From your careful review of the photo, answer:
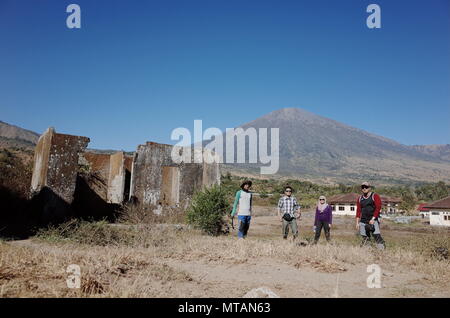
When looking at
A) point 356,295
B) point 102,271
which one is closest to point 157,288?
point 102,271

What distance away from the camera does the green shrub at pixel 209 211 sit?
11828mm

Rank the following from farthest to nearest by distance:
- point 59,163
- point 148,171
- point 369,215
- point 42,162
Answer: point 148,171 → point 42,162 → point 59,163 → point 369,215

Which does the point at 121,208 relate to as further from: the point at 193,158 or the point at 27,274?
the point at 27,274

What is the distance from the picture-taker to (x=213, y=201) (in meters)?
12.2

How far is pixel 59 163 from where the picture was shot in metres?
10.5

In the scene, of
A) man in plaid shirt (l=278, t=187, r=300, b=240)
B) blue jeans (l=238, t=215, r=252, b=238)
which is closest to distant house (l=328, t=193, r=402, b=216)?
man in plaid shirt (l=278, t=187, r=300, b=240)

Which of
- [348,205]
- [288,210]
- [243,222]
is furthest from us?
[348,205]

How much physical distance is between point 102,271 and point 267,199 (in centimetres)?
4035

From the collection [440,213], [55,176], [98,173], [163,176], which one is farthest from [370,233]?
[440,213]

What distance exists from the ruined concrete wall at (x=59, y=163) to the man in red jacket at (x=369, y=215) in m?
8.12

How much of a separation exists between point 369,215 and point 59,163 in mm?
8652

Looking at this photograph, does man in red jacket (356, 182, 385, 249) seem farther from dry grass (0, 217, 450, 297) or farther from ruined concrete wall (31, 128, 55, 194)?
ruined concrete wall (31, 128, 55, 194)

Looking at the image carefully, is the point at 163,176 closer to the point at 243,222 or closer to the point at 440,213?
the point at 243,222

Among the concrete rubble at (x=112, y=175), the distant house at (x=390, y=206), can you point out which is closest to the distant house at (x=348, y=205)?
the distant house at (x=390, y=206)
